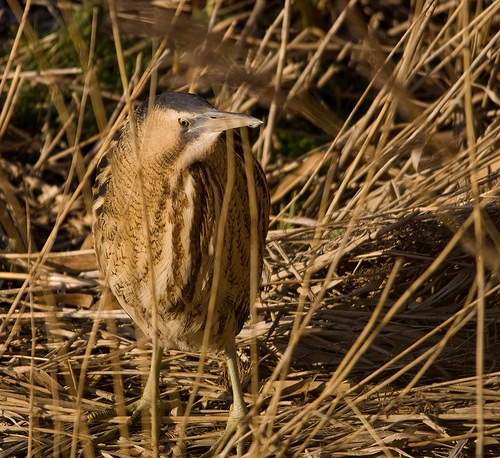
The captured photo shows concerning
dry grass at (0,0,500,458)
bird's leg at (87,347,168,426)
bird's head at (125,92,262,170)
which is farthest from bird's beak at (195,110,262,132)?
bird's leg at (87,347,168,426)

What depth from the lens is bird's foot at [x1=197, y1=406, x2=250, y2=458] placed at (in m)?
2.21

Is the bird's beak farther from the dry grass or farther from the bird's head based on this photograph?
the dry grass

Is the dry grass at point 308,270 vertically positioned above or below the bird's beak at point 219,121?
below

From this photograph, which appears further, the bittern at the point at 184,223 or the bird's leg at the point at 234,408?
the bird's leg at the point at 234,408

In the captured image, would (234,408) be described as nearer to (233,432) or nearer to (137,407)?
(233,432)

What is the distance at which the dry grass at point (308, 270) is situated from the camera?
190 cm

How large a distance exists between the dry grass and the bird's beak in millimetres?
137

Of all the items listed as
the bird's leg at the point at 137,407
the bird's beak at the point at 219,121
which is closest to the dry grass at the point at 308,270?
the bird's leg at the point at 137,407

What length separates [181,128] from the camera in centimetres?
183

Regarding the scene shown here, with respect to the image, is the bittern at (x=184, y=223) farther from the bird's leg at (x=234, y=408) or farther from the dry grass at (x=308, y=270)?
the dry grass at (x=308, y=270)

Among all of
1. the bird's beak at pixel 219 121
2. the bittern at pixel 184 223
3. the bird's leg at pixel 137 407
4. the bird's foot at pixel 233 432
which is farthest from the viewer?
the bird's leg at pixel 137 407

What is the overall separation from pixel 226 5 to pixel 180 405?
2239mm

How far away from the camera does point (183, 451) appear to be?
2.29m

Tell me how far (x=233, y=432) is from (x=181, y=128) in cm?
98
